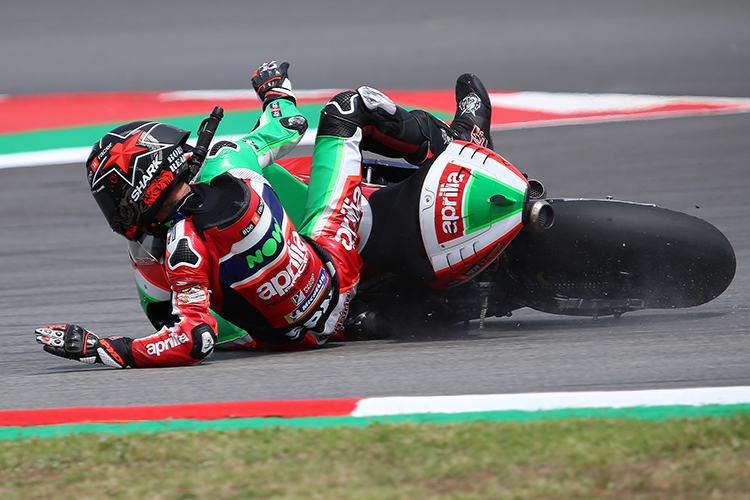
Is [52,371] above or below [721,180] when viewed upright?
below

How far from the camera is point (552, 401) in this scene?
320cm

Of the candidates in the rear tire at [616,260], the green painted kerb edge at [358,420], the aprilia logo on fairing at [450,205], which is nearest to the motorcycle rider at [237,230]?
the aprilia logo on fairing at [450,205]

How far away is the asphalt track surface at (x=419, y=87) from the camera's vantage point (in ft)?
12.2

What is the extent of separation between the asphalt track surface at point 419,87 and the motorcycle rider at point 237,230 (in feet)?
0.48

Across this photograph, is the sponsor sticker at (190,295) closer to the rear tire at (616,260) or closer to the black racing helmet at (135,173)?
the black racing helmet at (135,173)

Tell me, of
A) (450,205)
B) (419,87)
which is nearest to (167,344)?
(450,205)

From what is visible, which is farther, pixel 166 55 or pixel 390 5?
pixel 390 5

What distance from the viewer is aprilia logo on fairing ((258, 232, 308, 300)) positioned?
396 centimetres

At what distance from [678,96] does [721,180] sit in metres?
2.79

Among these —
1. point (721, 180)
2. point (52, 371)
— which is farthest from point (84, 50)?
point (52, 371)

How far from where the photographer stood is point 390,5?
1683 cm

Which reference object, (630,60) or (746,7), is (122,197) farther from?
(746,7)

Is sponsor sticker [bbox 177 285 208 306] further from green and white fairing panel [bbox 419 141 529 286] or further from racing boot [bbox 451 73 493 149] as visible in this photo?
→ racing boot [bbox 451 73 493 149]

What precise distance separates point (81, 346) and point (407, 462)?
5.68ft
